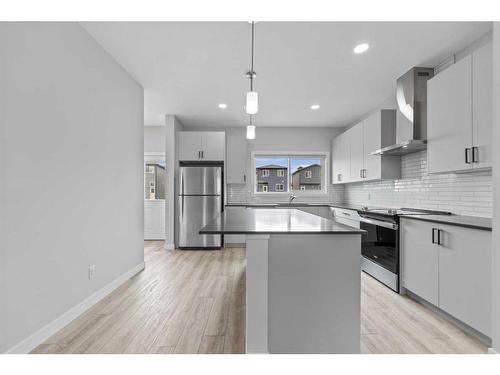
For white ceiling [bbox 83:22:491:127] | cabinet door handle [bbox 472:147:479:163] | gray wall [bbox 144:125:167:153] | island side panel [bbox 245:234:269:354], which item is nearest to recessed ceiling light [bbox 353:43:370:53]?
white ceiling [bbox 83:22:491:127]

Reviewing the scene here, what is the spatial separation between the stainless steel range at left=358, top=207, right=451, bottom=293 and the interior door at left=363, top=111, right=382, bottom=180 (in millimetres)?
817

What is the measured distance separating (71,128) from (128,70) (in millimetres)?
1336

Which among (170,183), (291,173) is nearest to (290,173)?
(291,173)

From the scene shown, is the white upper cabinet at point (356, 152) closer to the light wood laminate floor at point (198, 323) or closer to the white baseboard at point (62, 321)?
the light wood laminate floor at point (198, 323)

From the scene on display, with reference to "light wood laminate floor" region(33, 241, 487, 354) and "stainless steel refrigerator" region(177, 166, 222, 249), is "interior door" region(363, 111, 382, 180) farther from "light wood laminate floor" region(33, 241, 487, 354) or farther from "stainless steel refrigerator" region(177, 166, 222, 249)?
"stainless steel refrigerator" region(177, 166, 222, 249)

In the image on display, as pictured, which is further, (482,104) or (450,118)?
(450,118)

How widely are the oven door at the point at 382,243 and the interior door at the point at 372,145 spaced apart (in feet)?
2.96

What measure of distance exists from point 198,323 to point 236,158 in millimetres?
3881

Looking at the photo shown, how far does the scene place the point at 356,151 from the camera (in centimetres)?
454

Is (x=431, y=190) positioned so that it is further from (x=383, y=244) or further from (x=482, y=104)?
(x=482, y=104)

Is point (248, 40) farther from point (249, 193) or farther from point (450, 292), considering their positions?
point (249, 193)

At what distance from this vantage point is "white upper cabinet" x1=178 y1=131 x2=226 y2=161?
17.2 feet
